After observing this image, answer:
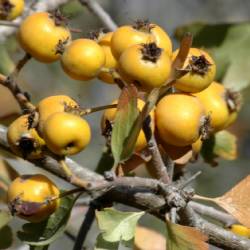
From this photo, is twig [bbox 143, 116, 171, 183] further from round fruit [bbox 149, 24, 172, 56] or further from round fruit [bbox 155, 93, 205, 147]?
round fruit [bbox 149, 24, 172, 56]

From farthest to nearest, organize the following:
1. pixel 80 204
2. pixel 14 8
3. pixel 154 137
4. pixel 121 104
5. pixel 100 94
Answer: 1. pixel 100 94
2. pixel 80 204
3. pixel 14 8
4. pixel 154 137
5. pixel 121 104

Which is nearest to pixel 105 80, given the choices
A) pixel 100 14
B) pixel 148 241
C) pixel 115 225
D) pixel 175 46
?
pixel 115 225

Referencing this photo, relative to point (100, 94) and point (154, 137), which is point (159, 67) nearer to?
point (154, 137)

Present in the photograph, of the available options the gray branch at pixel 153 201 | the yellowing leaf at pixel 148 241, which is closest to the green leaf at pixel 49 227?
the gray branch at pixel 153 201

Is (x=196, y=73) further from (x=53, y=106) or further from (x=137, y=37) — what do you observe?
(x=53, y=106)

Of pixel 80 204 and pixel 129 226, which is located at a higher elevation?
pixel 129 226

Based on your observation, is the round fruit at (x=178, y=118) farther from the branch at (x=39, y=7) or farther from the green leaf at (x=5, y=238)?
the branch at (x=39, y=7)

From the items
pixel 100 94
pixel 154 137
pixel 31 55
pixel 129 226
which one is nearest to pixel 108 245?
pixel 129 226

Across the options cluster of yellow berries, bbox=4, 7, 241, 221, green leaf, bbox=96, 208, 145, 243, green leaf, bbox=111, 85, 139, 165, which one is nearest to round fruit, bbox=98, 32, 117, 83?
cluster of yellow berries, bbox=4, 7, 241, 221
